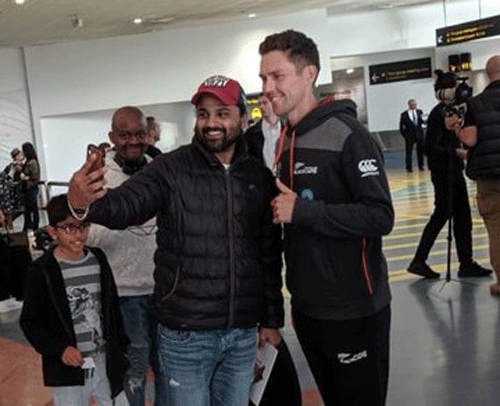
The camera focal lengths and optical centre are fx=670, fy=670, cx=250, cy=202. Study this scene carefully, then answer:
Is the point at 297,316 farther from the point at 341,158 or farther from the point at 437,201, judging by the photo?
the point at 437,201

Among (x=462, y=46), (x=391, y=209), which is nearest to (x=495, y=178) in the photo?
(x=391, y=209)

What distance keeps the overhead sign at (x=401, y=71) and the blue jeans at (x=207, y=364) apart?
2145 centimetres

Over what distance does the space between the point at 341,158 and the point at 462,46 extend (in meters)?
21.2

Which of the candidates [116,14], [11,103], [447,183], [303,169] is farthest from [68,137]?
[303,169]

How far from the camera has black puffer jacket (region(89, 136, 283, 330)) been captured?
2.36 meters

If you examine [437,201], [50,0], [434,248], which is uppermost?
[50,0]

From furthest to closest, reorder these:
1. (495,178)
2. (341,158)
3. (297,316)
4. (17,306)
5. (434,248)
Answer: (434,248)
(17,306)
(495,178)
(297,316)
(341,158)

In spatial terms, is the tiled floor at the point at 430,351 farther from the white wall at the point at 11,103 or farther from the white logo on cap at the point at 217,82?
the white wall at the point at 11,103

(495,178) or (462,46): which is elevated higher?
(462,46)

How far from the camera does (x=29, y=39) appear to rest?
53.3 ft

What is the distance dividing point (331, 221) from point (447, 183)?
455 cm

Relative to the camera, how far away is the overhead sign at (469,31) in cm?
1677

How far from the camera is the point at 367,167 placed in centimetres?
225

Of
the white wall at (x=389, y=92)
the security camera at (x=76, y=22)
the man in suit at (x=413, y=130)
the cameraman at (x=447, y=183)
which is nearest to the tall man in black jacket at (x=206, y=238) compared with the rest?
the cameraman at (x=447, y=183)
